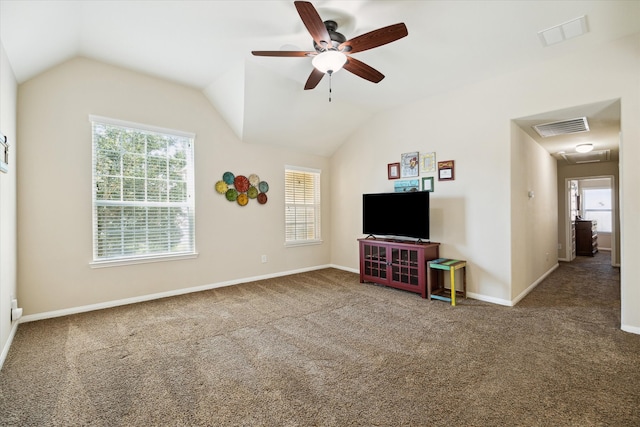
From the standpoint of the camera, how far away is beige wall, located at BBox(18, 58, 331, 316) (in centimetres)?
319

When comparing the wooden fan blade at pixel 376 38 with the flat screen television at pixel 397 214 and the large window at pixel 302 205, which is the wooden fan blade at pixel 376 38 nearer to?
the flat screen television at pixel 397 214

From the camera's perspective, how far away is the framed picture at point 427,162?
171 inches

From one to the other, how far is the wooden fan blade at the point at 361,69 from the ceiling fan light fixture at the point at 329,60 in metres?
0.18

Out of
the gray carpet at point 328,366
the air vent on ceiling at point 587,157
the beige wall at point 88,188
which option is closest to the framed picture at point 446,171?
the gray carpet at point 328,366

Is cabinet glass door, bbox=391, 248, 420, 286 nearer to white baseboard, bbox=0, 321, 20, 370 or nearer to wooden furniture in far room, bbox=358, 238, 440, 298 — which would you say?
wooden furniture in far room, bbox=358, 238, 440, 298

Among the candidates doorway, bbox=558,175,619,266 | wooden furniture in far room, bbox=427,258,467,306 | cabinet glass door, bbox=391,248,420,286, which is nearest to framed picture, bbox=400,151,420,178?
cabinet glass door, bbox=391,248,420,286

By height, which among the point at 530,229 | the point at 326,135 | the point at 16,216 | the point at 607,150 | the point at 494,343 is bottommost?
the point at 494,343

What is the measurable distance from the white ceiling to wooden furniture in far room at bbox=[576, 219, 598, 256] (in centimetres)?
636

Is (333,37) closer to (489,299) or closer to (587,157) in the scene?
(489,299)

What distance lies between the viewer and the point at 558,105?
327cm

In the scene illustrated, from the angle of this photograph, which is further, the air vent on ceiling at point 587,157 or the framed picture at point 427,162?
the air vent on ceiling at point 587,157

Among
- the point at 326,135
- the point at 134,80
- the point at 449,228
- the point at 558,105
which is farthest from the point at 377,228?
the point at 134,80

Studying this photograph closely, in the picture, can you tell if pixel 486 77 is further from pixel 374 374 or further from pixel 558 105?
pixel 374 374

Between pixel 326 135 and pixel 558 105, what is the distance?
11.0 feet
